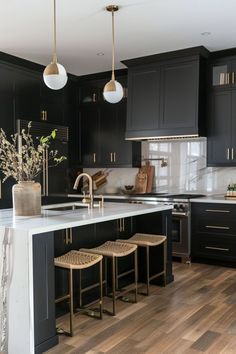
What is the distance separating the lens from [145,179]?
5988 millimetres

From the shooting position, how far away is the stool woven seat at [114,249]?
10.8ft

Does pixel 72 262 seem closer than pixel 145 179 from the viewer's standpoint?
Yes

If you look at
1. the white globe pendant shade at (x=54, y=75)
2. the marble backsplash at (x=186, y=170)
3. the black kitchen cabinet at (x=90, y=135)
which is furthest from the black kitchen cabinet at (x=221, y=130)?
the white globe pendant shade at (x=54, y=75)

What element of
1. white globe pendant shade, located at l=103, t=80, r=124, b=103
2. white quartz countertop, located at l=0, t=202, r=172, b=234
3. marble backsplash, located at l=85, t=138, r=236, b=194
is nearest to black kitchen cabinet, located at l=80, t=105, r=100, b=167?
marble backsplash, located at l=85, t=138, r=236, b=194

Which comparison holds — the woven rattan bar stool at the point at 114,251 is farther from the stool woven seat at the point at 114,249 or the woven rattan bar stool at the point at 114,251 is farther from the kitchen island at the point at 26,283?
the kitchen island at the point at 26,283

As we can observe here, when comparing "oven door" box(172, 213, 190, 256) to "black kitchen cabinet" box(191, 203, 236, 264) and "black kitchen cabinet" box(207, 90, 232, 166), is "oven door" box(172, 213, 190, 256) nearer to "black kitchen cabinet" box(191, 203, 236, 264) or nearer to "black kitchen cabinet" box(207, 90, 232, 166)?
"black kitchen cabinet" box(191, 203, 236, 264)

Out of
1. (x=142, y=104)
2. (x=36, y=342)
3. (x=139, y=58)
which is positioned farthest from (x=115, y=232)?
(x=139, y=58)

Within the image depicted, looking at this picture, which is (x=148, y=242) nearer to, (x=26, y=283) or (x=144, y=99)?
(x=26, y=283)

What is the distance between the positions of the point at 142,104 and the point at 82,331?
3.50 meters

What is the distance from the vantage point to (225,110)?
5152mm

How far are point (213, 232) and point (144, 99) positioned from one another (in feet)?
7.03

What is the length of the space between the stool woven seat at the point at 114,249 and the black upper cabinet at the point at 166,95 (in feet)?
7.17

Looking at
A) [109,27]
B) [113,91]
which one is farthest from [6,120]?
[113,91]

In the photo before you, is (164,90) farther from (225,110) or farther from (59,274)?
(59,274)
